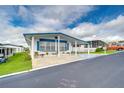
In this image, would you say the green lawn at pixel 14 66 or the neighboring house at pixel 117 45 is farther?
the neighboring house at pixel 117 45

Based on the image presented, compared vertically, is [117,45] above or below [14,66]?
above

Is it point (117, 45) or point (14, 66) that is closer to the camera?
point (14, 66)

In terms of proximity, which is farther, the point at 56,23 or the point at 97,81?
the point at 56,23

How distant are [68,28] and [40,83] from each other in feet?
51.5

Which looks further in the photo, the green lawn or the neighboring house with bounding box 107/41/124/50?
the neighboring house with bounding box 107/41/124/50

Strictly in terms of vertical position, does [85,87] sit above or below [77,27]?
below

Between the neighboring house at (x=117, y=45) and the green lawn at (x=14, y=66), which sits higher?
the neighboring house at (x=117, y=45)

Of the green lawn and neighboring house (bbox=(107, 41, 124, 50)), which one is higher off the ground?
neighboring house (bbox=(107, 41, 124, 50))
